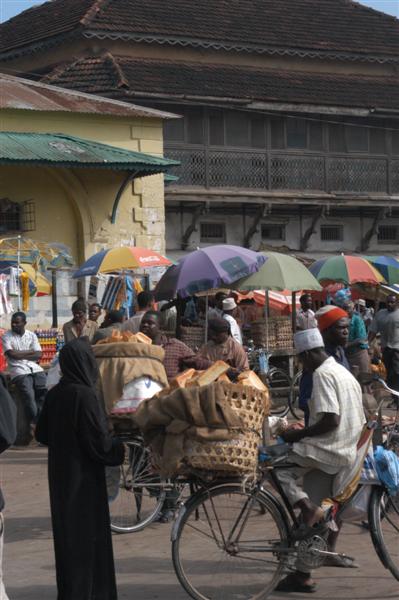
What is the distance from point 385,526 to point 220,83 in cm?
2613

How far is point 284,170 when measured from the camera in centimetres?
3428

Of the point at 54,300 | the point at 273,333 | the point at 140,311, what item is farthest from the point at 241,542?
the point at 54,300

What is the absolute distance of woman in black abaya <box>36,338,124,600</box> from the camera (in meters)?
7.18

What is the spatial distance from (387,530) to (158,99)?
24.0 metres

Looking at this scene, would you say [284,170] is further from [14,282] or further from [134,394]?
[134,394]

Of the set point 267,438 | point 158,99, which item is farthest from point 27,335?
point 158,99

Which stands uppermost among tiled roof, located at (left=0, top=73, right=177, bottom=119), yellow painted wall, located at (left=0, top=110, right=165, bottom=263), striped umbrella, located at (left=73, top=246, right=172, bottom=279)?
tiled roof, located at (left=0, top=73, right=177, bottom=119)

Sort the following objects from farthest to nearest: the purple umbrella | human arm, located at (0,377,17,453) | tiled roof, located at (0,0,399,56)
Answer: tiled roof, located at (0,0,399,56) < the purple umbrella < human arm, located at (0,377,17,453)

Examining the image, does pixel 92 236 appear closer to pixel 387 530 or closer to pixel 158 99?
pixel 158 99

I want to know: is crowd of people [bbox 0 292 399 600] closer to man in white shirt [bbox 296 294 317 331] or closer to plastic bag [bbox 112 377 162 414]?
plastic bag [bbox 112 377 162 414]

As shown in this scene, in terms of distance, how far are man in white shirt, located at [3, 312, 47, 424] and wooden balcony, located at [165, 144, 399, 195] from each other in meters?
16.3

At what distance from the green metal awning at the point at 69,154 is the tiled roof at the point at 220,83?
214 inches

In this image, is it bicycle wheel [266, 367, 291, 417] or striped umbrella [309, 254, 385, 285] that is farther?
striped umbrella [309, 254, 385, 285]

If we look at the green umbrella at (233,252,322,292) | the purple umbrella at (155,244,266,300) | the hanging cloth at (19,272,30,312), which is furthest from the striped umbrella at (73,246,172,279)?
the purple umbrella at (155,244,266,300)
